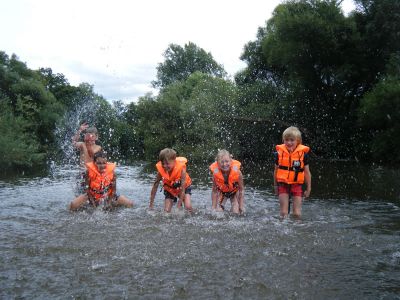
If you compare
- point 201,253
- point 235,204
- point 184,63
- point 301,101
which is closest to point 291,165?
point 235,204

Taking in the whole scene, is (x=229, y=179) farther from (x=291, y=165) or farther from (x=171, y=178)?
(x=291, y=165)

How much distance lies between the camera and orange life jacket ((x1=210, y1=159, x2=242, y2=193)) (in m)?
7.56

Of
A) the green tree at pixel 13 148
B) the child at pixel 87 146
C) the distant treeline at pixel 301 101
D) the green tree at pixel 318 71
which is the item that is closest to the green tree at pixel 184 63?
the distant treeline at pixel 301 101

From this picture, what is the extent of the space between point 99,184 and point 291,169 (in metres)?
3.51

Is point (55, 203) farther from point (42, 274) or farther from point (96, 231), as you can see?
point (42, 274)

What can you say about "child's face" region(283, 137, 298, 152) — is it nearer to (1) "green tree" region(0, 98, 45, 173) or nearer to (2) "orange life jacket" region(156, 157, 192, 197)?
(2) "orange life jacket" region(156, 157, 192, 197)

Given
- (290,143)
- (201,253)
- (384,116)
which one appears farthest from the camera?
(384,116)

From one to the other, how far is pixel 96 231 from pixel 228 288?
2.78 meters

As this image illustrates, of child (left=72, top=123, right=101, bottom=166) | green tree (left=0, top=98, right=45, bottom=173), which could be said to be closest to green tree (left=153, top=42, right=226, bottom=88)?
green tree (left=0, top=98, right=45, bottom=173)

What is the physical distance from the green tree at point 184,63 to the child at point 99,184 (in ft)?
162

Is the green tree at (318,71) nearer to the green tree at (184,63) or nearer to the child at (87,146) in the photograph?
the child at (87,146)

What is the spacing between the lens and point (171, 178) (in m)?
7.71

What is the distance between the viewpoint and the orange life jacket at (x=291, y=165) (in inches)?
274

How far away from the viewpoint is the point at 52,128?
31.2 m
